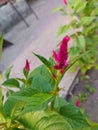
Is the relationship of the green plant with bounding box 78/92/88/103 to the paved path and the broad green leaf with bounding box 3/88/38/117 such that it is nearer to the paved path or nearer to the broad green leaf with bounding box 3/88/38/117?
the paved path

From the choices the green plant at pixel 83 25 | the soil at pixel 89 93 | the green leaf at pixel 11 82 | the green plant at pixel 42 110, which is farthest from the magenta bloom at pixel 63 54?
the green plant at pixel 83 25

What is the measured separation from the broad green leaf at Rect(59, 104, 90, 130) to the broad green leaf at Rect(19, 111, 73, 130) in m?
0.02

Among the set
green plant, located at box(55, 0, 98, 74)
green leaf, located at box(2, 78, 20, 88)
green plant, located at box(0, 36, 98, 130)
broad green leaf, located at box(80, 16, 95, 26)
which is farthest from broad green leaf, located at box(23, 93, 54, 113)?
broad green leaf, located at box(80, 16, 95, 26)

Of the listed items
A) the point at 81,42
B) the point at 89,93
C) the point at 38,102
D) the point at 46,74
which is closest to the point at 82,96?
the point at 89,93

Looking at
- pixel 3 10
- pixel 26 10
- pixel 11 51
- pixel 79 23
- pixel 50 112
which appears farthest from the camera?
pixel 26 10

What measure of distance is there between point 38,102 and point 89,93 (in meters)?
2.21

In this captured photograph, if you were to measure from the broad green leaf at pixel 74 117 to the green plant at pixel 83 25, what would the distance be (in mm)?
1996

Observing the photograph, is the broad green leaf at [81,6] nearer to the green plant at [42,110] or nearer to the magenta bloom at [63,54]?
the green plant at [42,110]

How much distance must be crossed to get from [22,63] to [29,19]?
1.69m

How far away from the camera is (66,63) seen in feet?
2.58

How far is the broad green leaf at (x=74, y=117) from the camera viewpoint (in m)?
0.86

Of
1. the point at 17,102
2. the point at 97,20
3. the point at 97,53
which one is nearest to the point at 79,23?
the point at 97,20

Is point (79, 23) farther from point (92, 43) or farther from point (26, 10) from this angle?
point (26, 10)

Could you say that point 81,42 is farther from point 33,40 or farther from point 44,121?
point 44,121
